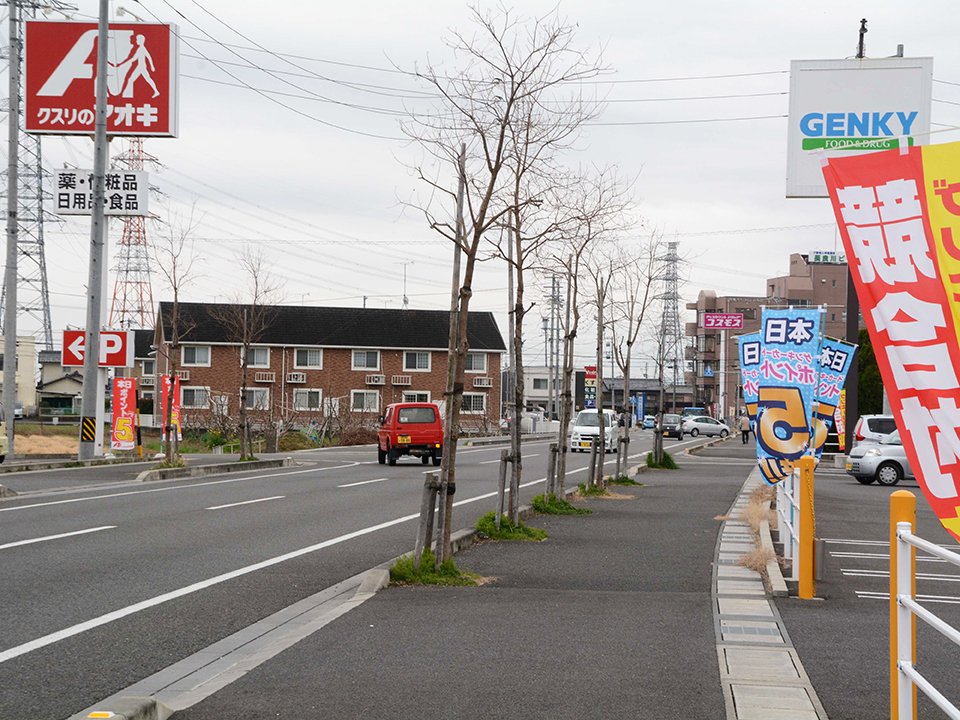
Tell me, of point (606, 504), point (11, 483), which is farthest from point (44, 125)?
point (606, 504)

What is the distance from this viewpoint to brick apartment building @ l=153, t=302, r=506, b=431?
6619cm

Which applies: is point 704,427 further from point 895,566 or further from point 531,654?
point 895,566

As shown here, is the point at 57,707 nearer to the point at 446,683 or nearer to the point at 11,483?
the point at 446,683

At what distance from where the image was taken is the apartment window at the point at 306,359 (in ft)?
221

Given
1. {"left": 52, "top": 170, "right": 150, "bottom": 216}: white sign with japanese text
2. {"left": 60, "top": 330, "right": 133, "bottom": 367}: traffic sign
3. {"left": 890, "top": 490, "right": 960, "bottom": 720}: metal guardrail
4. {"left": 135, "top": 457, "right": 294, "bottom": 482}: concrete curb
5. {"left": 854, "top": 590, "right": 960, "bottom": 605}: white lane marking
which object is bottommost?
{"left": 135, "top": 457, "right": 294, "bottom": 482}: concrete curb

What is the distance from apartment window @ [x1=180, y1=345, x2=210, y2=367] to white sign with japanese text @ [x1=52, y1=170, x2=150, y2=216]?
117ft

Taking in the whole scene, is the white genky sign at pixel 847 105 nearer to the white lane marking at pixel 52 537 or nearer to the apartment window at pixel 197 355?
the white lane marking at pixel 52 537

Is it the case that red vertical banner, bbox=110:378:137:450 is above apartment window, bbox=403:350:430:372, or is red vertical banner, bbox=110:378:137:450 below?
below

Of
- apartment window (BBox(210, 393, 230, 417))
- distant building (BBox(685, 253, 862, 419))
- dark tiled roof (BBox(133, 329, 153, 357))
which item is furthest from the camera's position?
distant building (BBox(685, 253, 862, 419))

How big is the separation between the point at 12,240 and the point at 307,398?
33.2 metres

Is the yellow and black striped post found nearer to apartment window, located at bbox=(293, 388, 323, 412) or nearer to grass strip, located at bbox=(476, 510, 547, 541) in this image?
grass strip, located at bbox=(476, 510, 547, 541)

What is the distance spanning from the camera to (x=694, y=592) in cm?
1005

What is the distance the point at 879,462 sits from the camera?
1134 inches

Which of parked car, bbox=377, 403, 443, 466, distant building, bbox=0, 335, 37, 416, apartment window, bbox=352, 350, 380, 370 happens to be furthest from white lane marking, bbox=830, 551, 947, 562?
distant building, bbox=0, 335, 37, 416
